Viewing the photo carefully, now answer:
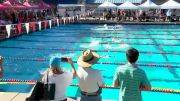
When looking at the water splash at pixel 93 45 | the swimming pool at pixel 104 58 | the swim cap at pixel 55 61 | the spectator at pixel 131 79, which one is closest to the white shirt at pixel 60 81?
the swim cap at pixel 55 61

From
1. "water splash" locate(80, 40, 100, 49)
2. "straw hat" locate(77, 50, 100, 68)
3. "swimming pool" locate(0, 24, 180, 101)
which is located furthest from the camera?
"water splash" locate(80, 40, 100, 49)

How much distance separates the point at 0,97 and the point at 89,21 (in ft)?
71.2

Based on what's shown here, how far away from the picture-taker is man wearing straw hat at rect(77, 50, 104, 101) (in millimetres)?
3455

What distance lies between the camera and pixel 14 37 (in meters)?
16.7

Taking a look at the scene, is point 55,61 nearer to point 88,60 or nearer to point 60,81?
point 60,81

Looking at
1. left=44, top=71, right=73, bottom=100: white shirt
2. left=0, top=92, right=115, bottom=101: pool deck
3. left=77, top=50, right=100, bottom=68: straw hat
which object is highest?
left=77, top=50, right=100, bottom=68: straw hat

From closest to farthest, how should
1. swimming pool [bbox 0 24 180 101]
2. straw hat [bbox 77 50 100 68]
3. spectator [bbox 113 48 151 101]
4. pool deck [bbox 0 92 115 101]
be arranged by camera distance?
spectator [bbox 113 48 151 101] < straw hat [bbox 77 50 100 68] < pool deck [bbox 0 92 115 101] < swimming pool [bbox 0 24 180 101]

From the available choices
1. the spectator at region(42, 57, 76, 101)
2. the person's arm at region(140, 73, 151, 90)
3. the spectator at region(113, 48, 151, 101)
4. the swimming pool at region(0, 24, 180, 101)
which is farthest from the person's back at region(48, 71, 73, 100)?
the swimming pool at region(0, 24, 180, 101)

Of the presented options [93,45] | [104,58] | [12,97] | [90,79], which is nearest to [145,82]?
[90,79]

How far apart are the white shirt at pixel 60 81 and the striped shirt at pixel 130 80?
57cm

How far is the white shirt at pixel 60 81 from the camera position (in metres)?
3.39

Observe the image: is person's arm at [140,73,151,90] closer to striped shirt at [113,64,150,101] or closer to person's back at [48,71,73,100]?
striped shirt at [113,64,150,101]

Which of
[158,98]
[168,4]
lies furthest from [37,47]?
[168,4]

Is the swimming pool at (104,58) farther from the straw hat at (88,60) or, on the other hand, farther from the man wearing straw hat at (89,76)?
the straw hat at (88,60)
